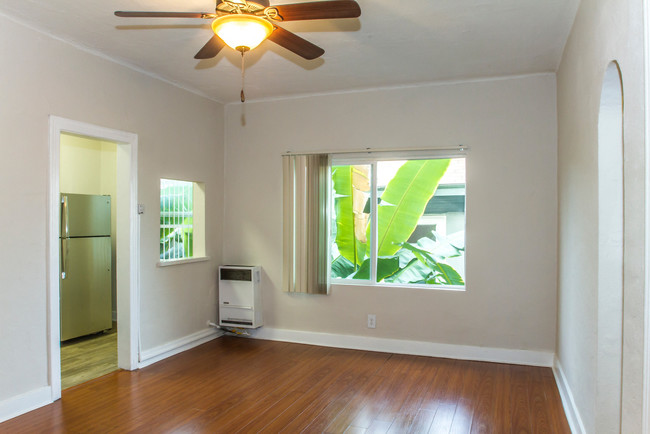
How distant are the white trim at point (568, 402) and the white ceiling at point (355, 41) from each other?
2510mm

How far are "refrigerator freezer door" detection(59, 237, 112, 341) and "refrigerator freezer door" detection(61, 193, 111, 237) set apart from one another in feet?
0.30

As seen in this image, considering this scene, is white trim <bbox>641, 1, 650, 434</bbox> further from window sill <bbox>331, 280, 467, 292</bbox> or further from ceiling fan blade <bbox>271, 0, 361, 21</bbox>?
window sill <bbox>331, 280, 467, 292</bbox>

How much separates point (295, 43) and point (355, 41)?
100 cm

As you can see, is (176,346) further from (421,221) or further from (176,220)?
(421,221)

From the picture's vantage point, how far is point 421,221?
→ 4688mm

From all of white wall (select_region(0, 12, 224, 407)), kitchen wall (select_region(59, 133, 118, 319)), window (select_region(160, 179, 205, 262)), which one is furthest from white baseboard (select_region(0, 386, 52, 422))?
kitchen wall (select_region(59, 133, 118, 319))

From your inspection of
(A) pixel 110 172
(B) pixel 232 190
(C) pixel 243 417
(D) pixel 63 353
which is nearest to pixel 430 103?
(B) pixel 232 190

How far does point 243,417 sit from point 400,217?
98.9 inches

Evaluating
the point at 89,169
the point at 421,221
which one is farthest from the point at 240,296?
the point at 89,169

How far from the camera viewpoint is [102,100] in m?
3.78

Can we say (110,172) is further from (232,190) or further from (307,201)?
(307,201)

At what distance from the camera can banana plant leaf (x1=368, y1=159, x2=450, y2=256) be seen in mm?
4609

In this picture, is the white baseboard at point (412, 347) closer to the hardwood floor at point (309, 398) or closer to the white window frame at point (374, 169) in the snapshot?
the hardwood floor at point (309, 398)

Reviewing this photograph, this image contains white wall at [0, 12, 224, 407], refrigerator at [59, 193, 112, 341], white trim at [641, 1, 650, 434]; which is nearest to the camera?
white trim at [641, 1, 650, 434]
